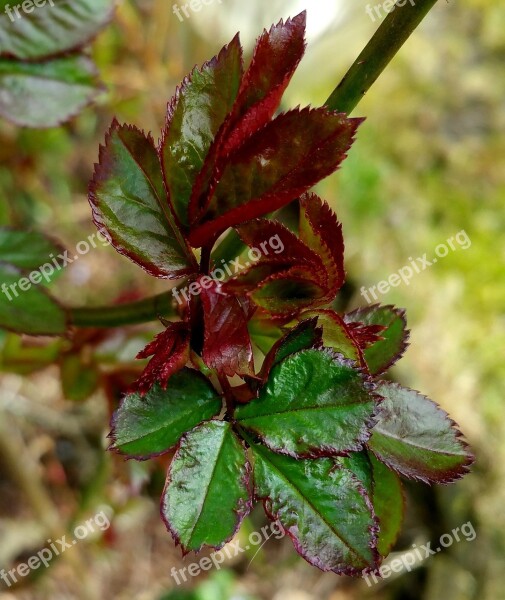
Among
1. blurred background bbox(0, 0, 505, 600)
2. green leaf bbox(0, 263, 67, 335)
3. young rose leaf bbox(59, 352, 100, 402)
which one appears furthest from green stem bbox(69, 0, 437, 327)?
blurred background bbox(0, 0, 505, 600)

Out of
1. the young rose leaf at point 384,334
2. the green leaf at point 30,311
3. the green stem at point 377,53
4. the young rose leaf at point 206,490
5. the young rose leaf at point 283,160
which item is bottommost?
the young rose leaf at point 206,490

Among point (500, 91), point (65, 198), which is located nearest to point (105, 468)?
point (65, 198)

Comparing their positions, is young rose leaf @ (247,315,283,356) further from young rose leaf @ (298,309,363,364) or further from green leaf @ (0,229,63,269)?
green leaf @ (0,229,63,269)

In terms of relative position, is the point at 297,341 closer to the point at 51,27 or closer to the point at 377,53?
the point at 377,53

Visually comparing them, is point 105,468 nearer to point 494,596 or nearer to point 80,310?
point 80,310

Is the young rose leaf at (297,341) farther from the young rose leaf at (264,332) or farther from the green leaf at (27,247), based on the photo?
the green leaf at (27,247)

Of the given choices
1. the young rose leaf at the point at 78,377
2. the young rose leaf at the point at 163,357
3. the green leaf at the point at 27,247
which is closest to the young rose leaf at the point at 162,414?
the young rose leaf at the point at 163,357
